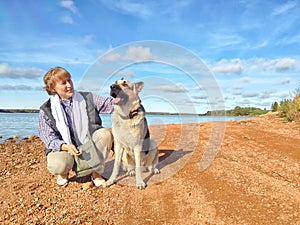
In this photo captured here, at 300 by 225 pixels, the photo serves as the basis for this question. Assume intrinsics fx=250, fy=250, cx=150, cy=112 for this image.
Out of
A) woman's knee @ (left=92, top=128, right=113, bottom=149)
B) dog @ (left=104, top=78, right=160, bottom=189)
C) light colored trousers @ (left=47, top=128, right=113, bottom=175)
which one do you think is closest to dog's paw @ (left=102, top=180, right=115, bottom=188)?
dog @ (left=104, top=78, right=160, bottom=189)

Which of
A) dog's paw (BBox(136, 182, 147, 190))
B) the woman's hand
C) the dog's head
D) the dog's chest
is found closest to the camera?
the woman's hand

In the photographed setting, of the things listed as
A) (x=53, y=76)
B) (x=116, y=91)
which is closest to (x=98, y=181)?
(x=116, y=91)

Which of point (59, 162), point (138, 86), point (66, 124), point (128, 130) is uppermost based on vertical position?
point (138, 86)

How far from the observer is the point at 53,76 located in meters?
4.23

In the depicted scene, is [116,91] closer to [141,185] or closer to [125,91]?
[125,91]

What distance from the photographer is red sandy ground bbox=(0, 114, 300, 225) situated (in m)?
3.33

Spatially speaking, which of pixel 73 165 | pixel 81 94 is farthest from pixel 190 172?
pixel 81 94

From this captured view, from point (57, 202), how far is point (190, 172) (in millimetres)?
2534

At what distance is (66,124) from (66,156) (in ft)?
1.84

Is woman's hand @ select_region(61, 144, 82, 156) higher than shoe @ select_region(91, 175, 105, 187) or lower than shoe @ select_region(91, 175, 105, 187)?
higher

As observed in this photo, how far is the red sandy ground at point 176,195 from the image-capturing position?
3.33 m

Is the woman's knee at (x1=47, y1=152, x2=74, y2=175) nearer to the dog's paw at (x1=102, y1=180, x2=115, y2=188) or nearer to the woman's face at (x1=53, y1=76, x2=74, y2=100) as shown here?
the dog's paw at (x1=102, y1=180, x2=115, y2=188)

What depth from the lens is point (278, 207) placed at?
3.48 metres

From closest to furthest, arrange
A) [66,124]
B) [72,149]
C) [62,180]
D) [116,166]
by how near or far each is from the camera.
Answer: [72,149] < [66,124] < [62,180] < [116,166]
